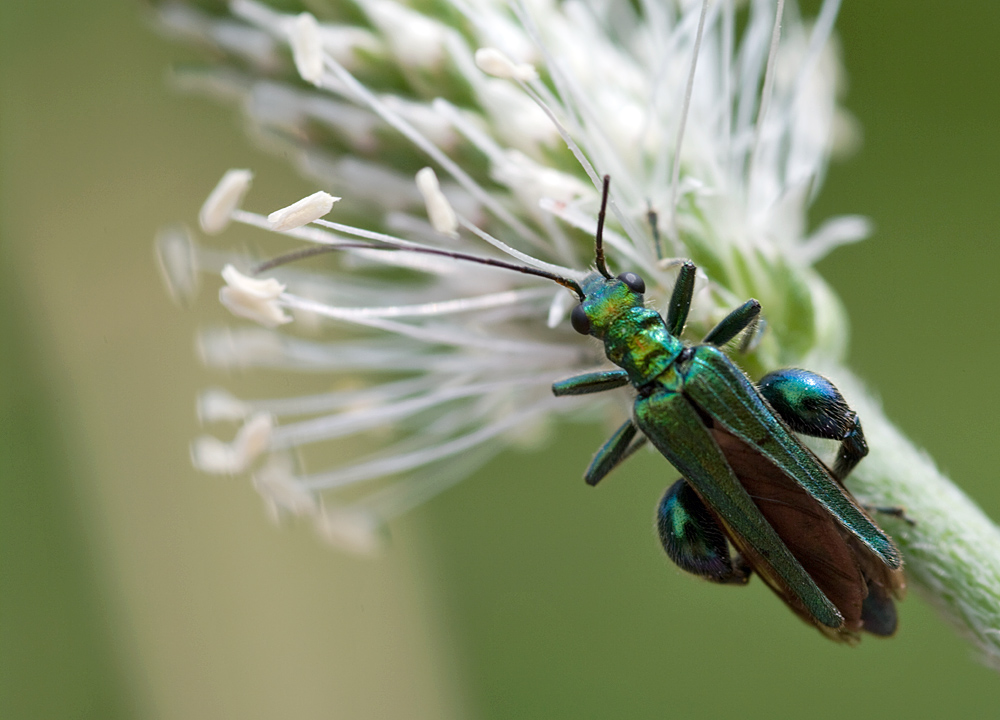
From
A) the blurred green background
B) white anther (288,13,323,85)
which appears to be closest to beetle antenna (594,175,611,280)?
white anther (288,13,323,85)

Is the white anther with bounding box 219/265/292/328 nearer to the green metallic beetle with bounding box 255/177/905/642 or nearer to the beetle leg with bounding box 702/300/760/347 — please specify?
the green metallic beetle with bounding box 255/177/905/642

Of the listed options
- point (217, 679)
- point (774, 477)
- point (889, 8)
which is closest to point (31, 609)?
point (217, 679)

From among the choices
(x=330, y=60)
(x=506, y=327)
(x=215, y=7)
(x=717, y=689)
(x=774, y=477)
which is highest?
(x=215, y=7)

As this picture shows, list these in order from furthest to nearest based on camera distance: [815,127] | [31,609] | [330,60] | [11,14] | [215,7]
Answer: [11,14]
[31,609]
[815,127]
[215,7]
[330,60]

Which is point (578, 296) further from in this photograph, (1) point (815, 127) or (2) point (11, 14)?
(2) point (11, 14)

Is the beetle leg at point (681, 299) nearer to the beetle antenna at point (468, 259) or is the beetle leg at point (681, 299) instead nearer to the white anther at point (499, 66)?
the beetle antenna at point (468, 259)
